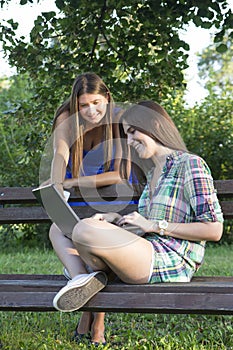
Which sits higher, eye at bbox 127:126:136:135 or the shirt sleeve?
eye at bbox 127:126:136:135

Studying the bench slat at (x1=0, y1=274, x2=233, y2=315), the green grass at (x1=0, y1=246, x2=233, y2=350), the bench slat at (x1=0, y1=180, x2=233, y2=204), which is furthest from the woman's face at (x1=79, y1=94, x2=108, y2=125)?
the green grass at (x1=0, y1=246, x2=233, y2=350)

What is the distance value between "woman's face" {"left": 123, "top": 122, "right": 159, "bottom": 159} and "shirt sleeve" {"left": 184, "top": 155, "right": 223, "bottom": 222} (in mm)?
217

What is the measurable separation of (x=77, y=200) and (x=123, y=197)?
29 centimetres

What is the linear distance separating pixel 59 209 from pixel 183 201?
0.58 m

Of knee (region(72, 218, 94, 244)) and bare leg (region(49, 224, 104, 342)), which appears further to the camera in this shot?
bare leg (region(49, 224, 104, 342))

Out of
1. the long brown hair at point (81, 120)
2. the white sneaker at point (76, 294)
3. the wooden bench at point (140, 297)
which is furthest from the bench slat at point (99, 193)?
the white sneaker at point (76, 294)

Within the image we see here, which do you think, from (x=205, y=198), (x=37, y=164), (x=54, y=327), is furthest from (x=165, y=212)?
(x=37, y=164)

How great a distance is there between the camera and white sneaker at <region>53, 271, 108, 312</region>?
7.75ft

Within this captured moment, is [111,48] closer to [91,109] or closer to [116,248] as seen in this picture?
[91,109]

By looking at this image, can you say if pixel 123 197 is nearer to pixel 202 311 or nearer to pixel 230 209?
pixel 230 209

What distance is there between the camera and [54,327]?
369 centimetres

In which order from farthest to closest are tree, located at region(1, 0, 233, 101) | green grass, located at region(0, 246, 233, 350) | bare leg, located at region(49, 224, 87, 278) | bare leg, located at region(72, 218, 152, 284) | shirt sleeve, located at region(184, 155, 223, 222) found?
tree, located at region(1, 0, 233, 101), green grass, located at region(0, 246, 233, 350), bare leg, located at region(49, 224, 87, 278), shirt sleeve, located at region(184, 155, 223, 222), bare leg, located at region(72, 218, 152, 284)

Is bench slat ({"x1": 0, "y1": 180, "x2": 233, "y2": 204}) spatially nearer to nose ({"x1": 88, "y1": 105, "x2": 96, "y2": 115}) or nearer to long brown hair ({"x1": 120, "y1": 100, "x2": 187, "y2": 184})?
nose ({"x1": 88, "y1": 105, "x2": 96, "y2": 115})

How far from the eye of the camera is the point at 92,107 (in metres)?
3.34
